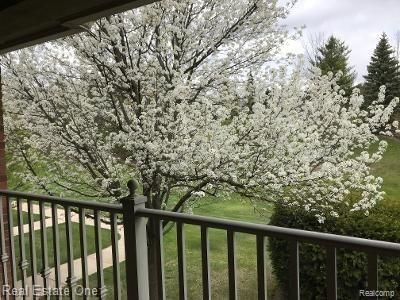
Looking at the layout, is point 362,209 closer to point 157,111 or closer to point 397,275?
point 397,275

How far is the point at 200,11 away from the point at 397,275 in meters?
3.37

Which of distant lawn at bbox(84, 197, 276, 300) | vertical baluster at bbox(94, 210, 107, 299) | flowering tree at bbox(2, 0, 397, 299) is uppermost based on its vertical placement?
flowering tree at bbox(2, 0, 397, 299)

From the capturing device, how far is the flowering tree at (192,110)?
167 inches

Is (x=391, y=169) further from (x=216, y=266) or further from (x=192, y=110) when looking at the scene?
(x=192, y=110)

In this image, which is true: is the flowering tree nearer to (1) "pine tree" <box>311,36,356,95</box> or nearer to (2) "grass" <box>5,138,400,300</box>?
(2) "grass" <box>5,138,400,300</box>

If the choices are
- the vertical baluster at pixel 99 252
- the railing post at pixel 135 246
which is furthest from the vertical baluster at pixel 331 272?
the vertical baluster at pixel 99 252

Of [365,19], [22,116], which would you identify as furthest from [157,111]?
[365,19]

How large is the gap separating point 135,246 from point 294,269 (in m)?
0.73

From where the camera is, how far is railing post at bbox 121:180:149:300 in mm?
1765

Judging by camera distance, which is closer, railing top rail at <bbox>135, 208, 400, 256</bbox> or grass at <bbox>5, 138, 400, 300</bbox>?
railing top rail at <bbox>135, 208, 400, 256</bbox>

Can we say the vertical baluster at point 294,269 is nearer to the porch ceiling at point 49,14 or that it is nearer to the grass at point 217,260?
the porch ceiling at point 49,14

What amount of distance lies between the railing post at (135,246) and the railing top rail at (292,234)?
5 centimetres

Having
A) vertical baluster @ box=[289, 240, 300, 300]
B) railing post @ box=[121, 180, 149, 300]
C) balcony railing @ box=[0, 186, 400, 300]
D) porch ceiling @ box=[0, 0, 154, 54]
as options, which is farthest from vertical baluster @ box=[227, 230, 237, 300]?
porch ceiling @ box=[0, 0, 154, 54]

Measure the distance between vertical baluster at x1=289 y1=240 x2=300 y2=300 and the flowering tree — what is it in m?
2.78
